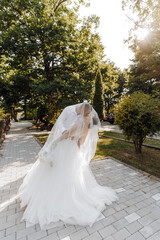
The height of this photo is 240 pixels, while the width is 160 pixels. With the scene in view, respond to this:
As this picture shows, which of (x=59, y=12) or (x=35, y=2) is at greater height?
(x=59, y=12)

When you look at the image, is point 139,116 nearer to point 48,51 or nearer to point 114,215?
point 114,215

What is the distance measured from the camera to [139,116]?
5.18m

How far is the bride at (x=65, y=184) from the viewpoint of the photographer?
2451 millimetres

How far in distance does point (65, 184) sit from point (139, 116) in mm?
4047

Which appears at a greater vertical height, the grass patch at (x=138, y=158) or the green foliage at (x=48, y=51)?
the green foliage at (x=48, y=51)

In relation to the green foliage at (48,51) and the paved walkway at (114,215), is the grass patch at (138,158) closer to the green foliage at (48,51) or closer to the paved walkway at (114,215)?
the paved walkway at (114,215)

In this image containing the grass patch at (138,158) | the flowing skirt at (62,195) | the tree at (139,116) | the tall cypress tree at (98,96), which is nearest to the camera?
the flowing skirt at (62,195)

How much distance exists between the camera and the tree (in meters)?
5.35

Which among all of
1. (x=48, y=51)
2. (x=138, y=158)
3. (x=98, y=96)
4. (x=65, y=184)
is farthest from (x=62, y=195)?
(x=48, y=51)

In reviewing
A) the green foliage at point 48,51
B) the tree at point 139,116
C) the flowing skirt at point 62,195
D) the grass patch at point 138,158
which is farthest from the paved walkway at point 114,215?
the green foliage at point 48,51

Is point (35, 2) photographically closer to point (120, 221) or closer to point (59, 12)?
point (59, 12)

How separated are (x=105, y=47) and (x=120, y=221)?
1758cm

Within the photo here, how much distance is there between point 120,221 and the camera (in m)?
2.45

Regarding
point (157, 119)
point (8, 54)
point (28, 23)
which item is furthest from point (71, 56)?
point (157, 119)
